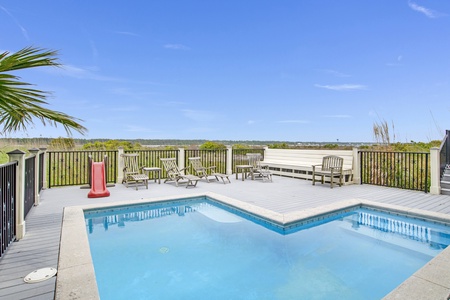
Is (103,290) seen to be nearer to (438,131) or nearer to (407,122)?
(407,122)

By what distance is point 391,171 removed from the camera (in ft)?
24.1

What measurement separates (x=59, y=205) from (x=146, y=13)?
8.88m

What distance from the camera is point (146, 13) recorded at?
10.7 m

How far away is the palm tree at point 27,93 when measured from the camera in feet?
6.86

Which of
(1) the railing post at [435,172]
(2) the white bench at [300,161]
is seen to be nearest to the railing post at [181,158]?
(2) the white bench at [300,161]

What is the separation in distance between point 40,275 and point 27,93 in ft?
5.53

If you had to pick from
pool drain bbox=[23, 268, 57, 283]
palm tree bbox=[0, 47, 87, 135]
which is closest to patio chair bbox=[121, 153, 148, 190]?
palm tree bbox=[0, 47, 87, 135]

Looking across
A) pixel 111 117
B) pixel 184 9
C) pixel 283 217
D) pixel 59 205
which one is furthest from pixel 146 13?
pixel 283 217

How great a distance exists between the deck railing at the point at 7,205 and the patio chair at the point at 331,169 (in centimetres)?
677

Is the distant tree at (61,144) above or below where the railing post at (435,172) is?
above

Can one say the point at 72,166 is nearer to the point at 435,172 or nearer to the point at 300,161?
the point at 300,161

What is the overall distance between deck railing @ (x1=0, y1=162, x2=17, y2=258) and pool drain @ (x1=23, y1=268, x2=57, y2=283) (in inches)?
28.4

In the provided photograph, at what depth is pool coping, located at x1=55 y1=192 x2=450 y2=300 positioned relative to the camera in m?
2.09

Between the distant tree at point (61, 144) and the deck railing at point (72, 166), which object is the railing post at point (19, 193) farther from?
the distant tree at point (61, 144)
